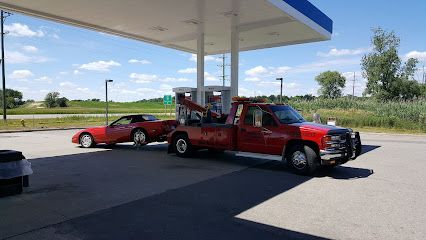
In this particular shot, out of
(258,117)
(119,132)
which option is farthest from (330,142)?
(119,132)

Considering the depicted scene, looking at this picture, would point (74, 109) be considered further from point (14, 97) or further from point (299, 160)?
point (299, 160)

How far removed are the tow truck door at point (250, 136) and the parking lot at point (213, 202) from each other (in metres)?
0.61

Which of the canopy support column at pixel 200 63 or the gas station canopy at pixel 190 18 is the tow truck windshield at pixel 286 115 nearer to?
the gas station canopy at pixel 190 18

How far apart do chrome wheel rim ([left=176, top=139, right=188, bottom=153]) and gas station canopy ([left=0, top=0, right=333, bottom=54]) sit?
16.8 ft

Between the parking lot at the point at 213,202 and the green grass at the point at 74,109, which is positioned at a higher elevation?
the green grass at the point at 74,109

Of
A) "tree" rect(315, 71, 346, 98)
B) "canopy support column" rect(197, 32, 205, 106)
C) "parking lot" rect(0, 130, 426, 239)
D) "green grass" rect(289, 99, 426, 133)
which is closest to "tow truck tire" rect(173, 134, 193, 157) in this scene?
"parking lot" rect(0, 130, 426, 239)

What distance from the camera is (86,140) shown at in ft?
56.0

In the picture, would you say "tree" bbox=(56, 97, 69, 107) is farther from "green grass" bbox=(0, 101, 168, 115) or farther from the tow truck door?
the tow truck door

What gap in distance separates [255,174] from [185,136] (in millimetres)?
4155

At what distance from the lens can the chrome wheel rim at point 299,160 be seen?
10312 mm

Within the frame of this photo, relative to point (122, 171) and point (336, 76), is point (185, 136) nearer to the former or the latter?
point (122, 171)

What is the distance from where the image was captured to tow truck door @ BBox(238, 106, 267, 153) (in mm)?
11453

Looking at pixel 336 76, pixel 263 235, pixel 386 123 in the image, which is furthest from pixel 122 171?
pixel 336 76

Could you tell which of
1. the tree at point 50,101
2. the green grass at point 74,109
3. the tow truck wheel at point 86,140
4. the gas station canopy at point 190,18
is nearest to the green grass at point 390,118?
the gas station canopy at point 190,18
